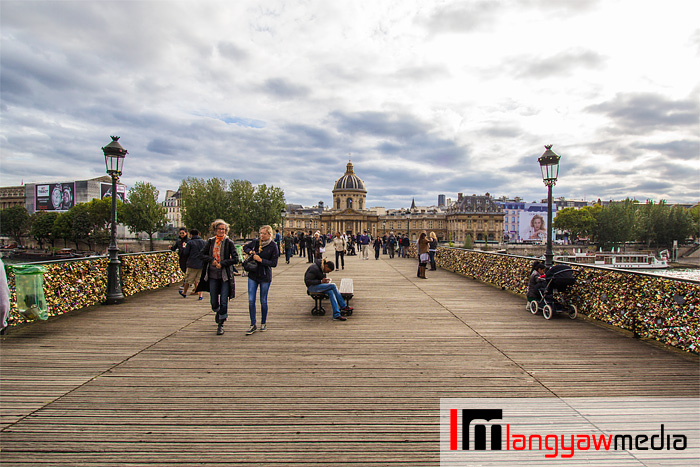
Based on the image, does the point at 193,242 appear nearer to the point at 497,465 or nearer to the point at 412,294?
the point at 412,294

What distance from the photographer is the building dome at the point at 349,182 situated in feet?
408

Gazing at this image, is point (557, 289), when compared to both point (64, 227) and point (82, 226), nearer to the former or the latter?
point (82, 226)

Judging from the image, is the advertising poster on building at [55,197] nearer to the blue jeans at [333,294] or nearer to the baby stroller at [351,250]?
the baby stroller at [351,250]

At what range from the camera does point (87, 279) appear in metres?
9.12

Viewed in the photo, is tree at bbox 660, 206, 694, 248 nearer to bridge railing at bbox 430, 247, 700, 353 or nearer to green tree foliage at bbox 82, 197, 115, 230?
bridge railing at bbox 430, 247, 700, 353

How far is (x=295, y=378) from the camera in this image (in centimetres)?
481

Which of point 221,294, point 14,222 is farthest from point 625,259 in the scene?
point 14,222

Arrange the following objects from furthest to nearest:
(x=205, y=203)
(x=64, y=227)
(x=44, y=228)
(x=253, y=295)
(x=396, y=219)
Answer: (x=396, y=219), (x=44, y=228), (x=64, y=227), (x=205, y=203), (x=253, y=295)

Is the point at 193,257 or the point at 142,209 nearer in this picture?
the point at 193,257

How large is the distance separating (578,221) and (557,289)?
97.4 m

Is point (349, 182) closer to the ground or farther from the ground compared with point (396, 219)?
farther from the ground

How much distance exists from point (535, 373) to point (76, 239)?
82.9 metres

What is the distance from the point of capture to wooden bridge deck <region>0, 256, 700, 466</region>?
334cm

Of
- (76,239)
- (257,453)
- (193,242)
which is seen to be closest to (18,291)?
(193,242)
